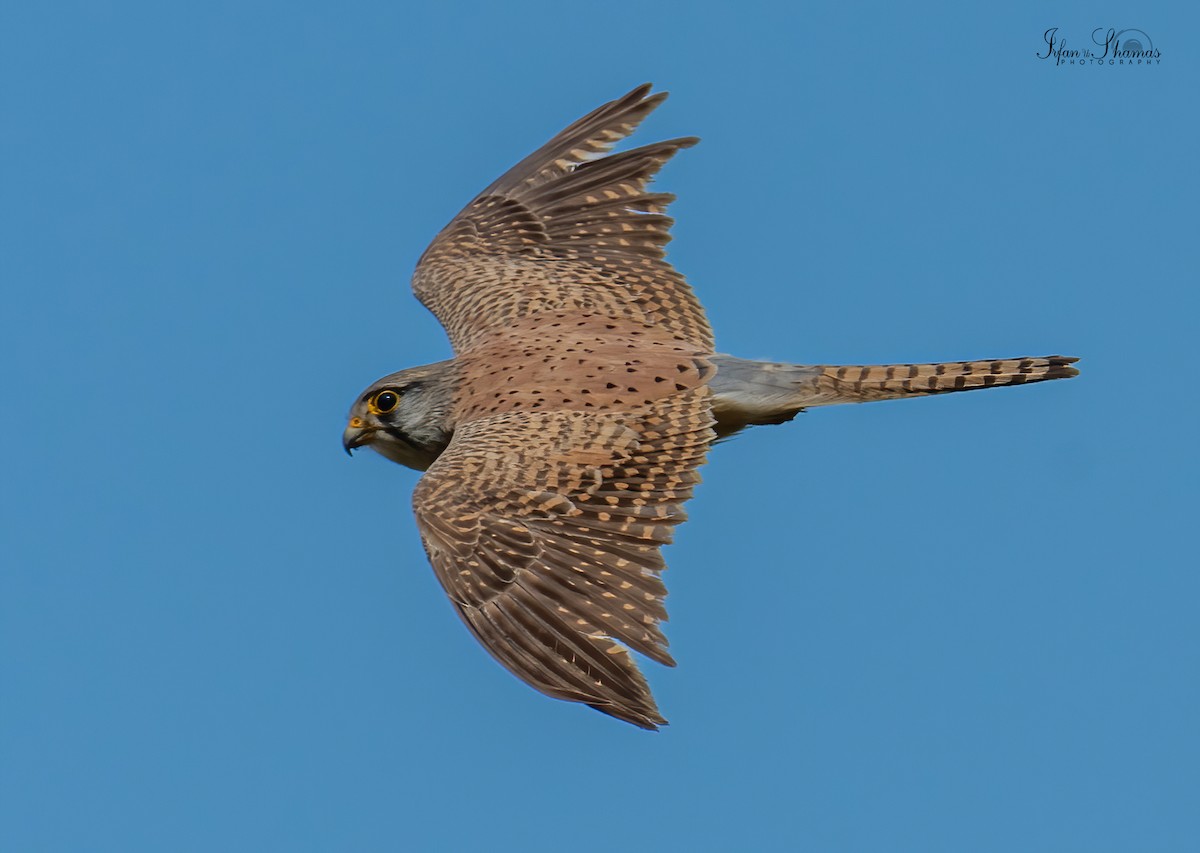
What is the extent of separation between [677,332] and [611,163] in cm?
177

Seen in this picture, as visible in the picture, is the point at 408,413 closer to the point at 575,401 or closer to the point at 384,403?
the point at 384,403

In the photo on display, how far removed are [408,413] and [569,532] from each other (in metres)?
1.99

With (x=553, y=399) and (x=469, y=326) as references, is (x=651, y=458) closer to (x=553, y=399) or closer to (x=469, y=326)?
(x=553, y=399)

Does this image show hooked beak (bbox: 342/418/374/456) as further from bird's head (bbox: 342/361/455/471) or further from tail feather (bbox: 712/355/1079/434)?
tail feather (bbox: 712/355/1079/434)

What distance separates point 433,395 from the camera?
35.4 ft

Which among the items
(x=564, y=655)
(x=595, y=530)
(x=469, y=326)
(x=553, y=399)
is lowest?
(x=564, y=655)

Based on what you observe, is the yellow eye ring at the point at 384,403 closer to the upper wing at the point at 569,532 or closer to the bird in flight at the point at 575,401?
the bird in flight at the point at 575,401

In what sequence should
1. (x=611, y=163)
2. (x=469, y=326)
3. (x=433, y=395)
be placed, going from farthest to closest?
(x=611, y=163)
(x=469, y=326)
(x=433, y=395)

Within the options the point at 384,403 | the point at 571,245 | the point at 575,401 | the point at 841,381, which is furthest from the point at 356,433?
the point at 841,381

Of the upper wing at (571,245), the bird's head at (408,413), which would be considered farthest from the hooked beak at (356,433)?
the upper wing at (571,245)

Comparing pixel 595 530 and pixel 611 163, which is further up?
pixel 611 163

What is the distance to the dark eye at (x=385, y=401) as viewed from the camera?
1088 cm

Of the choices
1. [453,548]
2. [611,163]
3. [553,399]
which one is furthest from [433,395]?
[611,163]

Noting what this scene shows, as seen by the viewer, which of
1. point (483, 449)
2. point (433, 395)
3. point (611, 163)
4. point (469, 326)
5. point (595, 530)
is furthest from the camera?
point (611, 163)
